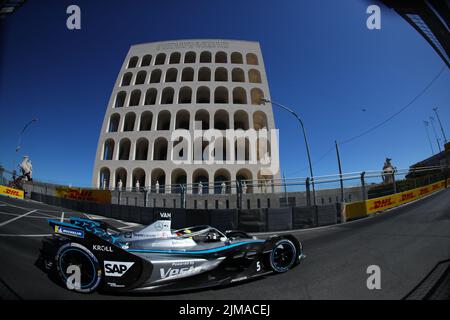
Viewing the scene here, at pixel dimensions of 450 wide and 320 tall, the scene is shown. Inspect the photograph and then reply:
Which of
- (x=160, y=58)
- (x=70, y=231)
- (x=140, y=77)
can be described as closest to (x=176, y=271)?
(x=70, y=231)

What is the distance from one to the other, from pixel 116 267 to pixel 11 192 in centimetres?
1897

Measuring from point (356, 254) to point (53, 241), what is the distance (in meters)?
4.94

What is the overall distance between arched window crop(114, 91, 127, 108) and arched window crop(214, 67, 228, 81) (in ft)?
41.3

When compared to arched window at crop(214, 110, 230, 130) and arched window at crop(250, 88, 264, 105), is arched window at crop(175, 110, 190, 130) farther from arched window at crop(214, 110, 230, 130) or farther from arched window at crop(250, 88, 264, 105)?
arched window at crop(250, 88, 264, 105)

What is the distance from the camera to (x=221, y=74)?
25172mm

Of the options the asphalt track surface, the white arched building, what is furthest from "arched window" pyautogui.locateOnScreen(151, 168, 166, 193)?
the asphalt track surface

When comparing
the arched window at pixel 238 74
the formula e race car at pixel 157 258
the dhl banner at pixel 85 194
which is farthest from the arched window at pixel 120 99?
the formula e race car at pixel 157 258

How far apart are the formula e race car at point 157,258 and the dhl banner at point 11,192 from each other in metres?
16.8

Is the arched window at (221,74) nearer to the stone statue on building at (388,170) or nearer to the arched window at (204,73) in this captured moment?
the arched window at (204,73)

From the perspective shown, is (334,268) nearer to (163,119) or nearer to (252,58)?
(163,119)

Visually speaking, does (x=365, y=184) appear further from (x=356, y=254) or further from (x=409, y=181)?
(x=356, y=254)

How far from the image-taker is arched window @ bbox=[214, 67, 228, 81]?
24759 mm
